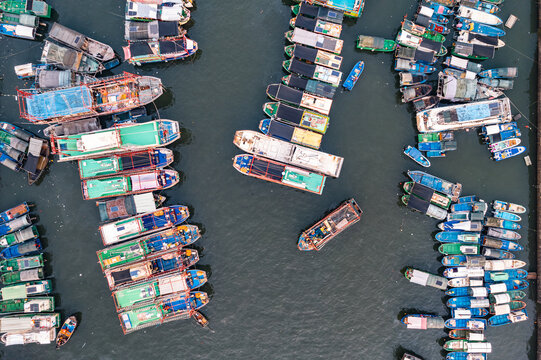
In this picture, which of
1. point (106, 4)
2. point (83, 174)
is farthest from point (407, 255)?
point (106, 4)

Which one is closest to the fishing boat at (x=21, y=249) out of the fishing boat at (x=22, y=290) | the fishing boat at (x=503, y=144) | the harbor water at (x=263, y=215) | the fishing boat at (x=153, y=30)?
the harbor water at (x=263, y=215)

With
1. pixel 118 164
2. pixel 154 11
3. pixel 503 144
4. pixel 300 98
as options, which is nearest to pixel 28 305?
pixel 118 164

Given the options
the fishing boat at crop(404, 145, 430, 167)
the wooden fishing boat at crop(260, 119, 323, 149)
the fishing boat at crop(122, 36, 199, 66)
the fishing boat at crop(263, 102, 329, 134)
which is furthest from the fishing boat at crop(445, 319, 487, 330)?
the fishing boat at crop(122, 36, 199, 66)

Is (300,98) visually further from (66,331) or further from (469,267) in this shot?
(66,331)

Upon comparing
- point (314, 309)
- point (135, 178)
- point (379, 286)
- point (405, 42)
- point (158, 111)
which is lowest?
point (314, 309)

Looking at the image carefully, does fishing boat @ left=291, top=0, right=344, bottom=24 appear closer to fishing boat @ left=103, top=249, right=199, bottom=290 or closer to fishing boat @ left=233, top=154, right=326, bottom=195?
fishing boat @ left=233, top=154, right=326, bottom=195

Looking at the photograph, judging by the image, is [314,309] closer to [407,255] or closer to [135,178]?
[407,255]

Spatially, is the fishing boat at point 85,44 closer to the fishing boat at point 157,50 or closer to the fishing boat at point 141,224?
the fishing boat at point 157,50
